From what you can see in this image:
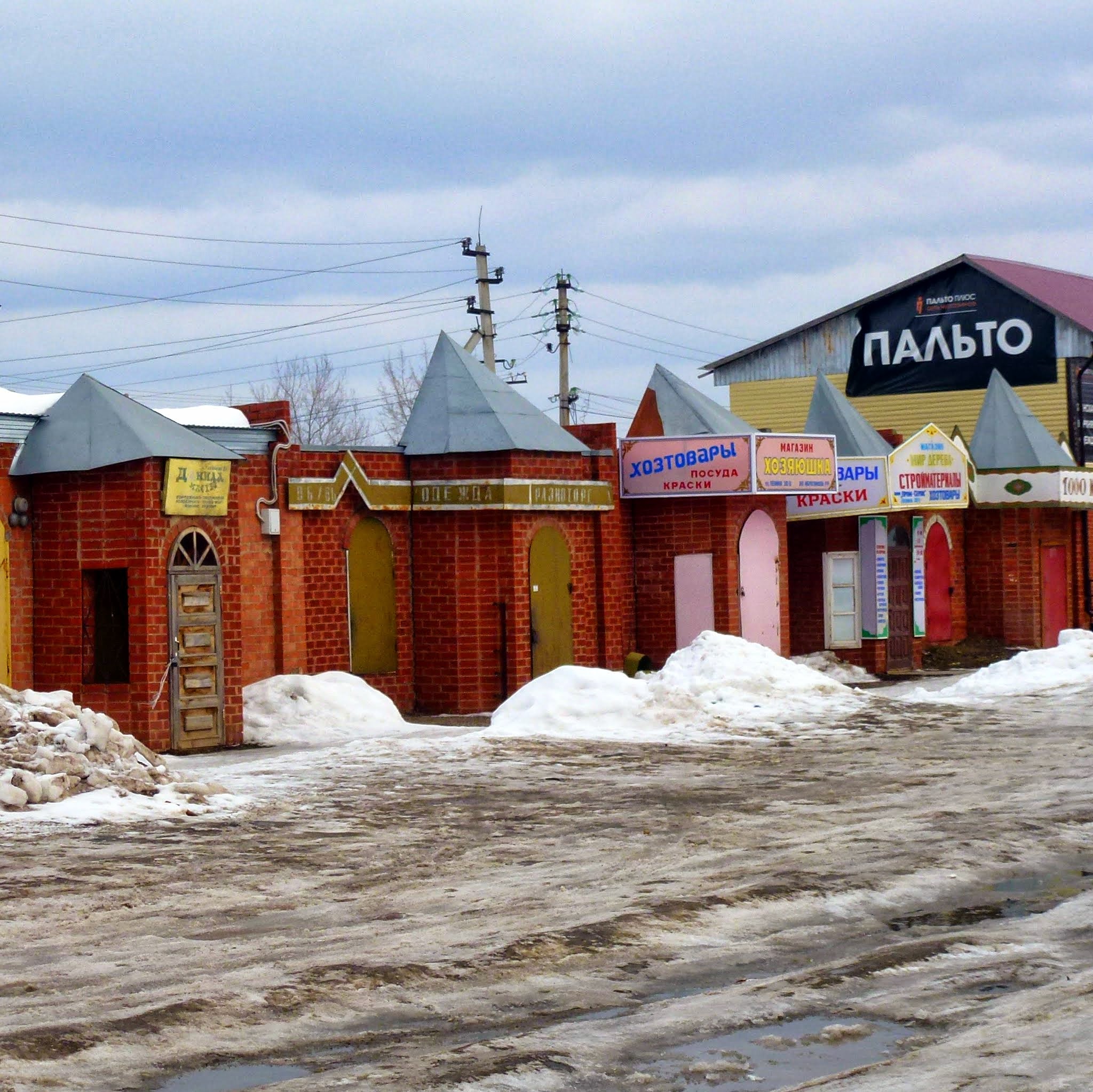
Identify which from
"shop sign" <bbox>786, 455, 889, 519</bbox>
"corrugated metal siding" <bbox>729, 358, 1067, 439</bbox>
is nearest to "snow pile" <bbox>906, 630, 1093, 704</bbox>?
"shop sign" <bbox>786, 455, 889, 519</bbox>

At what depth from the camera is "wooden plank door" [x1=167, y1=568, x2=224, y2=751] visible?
17922 millimetres

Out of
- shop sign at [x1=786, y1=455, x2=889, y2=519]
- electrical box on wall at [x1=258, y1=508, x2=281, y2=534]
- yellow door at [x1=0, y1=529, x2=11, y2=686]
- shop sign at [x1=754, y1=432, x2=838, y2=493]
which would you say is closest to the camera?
yellow door at [x1=0, y1=529, x2=11, y2=686]

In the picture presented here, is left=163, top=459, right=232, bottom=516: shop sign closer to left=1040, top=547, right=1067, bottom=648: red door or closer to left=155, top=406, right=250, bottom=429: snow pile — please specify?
left=155, top=406, right=250, bottom=429: snow pile

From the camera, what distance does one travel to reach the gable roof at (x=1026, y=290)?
41.5m

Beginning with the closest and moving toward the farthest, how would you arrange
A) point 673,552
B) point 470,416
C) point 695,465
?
point 470,416, point 695,465, point 673,552

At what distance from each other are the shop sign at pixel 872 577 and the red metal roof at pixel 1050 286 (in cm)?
1431

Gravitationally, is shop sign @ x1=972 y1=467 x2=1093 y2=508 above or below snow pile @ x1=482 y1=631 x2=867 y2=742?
above

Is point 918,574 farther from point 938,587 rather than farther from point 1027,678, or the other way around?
point 1027,678

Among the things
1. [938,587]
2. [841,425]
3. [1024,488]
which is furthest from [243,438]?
[1024,488]

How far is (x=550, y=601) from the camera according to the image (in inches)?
955

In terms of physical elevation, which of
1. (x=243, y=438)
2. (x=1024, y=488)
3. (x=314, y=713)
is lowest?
(x=314, y=713)

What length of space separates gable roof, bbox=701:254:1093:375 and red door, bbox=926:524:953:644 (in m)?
11.0

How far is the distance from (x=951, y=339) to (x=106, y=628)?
29.4 metres

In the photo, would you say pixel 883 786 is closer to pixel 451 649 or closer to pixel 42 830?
pixel 42 830
